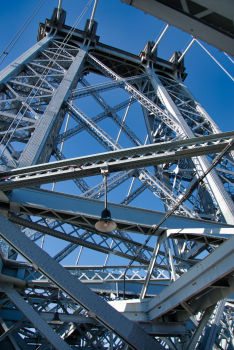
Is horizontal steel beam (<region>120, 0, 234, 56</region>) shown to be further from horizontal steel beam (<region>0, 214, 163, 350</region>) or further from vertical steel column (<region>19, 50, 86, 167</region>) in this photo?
vertical steel column (<region>19, 50, 86, 167</region>)

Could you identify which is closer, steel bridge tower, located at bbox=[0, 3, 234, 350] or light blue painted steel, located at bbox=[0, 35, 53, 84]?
steel bridge tower, located at bbox=[0, 3, 234, 350]

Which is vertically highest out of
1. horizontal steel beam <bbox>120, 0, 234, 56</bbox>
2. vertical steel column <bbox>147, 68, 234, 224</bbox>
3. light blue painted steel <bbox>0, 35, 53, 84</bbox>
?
light blue painted steel <bbox>0, 35, 53, 84</bbox>

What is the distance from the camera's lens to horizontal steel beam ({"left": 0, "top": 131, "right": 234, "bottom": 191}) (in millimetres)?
4250

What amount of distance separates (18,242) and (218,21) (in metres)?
4.02

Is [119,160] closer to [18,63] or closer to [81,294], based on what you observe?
[81,294]

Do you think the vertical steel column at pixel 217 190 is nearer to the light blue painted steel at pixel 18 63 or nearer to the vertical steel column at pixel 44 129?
the vertical steel column at pixel 44 129

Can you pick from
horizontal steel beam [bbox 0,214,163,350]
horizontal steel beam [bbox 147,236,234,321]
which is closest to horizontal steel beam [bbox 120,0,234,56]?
horizontal steel beam [bbox 147,236,234,321]

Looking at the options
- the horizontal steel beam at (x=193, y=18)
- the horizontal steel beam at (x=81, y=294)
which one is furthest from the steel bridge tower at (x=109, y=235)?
the horizontal steel beam at (x=193, y=18)

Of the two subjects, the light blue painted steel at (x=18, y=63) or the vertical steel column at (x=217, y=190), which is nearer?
the vertical steel column at (x=217, y=190)

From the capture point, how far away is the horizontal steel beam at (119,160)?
4250 millimetres

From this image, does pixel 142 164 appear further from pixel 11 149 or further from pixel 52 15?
pixel 52 15

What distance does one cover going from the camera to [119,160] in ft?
14.2

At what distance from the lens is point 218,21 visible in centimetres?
286

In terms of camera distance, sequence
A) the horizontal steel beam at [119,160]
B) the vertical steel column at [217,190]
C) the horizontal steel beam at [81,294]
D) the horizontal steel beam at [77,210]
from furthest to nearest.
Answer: the vertical steel column at [217,190], the horizontal steel beam at [77,210], the horizontal steel beam at [119,160], the horizontal steel beam at [81,294]
